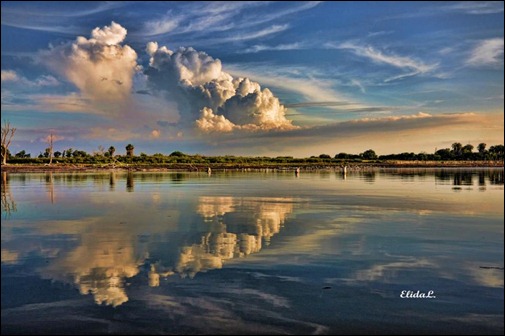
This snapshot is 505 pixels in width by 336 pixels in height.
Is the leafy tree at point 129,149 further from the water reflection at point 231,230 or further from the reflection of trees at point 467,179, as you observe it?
the water reflection at point 231,230

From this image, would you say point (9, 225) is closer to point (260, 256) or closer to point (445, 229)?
point (260, 256)

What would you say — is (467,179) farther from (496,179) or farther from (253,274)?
(253,274)

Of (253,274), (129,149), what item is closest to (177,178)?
(253,274)

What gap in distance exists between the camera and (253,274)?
13656 millimetres

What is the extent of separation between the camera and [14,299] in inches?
453

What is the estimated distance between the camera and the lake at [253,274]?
33.4 feet

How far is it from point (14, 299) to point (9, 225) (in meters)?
12.9

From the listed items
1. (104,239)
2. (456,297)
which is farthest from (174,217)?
(456,297)

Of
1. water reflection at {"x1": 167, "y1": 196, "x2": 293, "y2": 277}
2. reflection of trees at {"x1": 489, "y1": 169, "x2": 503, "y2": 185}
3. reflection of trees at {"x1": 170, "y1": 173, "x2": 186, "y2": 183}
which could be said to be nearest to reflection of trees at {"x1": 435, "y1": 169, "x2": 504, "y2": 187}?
reflection of trees at {"x1": 489, "y1": 169, "x2": 503, "y2": 185}
